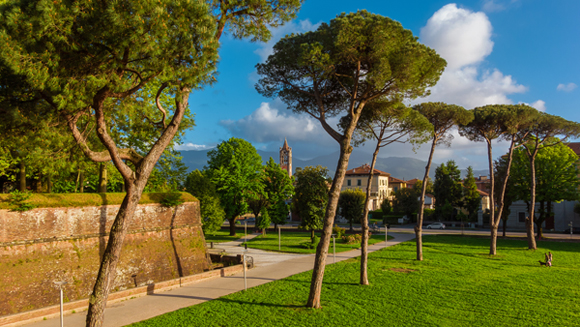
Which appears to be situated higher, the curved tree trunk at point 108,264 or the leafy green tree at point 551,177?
the leafy green tree at point 551,177

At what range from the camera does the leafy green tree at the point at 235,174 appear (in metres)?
34.5

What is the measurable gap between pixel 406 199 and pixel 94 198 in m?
54.0

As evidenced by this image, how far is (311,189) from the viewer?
30.1 m

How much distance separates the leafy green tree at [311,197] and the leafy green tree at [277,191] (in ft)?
20.8

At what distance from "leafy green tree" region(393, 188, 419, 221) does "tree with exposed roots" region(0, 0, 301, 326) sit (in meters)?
55.7

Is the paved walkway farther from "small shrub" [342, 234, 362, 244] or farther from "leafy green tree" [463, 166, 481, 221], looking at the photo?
"leafy green tree" [463, 166, 481, 221]

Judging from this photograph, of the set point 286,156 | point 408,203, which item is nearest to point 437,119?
point 408,203

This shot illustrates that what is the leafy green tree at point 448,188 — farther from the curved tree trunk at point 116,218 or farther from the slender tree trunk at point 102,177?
the curved tree trunk at point 116,218

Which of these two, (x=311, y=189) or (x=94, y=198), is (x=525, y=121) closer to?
(x=311, y=189)

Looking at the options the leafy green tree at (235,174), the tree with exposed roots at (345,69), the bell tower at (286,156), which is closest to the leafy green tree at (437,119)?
the tree with exposed roots at (345,69)

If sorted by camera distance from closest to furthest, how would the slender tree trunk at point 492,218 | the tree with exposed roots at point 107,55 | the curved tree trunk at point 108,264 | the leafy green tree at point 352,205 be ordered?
the tree with exposed roots at point 107,55 → the curved tree trunk at point 108,264 → the slender tree trunk at point 492,218 → the leafy green tree at point 352,205

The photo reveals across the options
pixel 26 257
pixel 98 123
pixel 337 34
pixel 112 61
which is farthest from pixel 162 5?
pixel 26 257

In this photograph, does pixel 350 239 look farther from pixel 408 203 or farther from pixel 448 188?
pixel 448 188

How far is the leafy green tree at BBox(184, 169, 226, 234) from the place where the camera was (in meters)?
30.0
